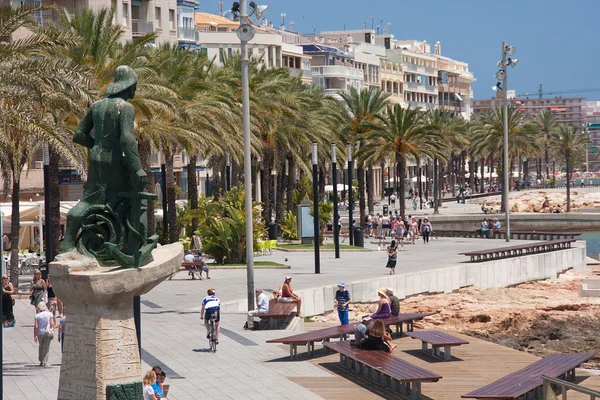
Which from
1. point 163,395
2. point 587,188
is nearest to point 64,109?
point 163,395

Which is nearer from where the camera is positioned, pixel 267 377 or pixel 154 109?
pixel 267 377

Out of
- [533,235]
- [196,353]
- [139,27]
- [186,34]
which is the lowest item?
[533,235]

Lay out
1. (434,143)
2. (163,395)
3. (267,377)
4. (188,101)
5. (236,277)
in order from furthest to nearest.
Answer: (434,143)
(188,101)
(236,277)
(267,377)
(163,395)

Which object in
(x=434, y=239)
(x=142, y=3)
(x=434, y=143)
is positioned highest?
(x=142, y=3)

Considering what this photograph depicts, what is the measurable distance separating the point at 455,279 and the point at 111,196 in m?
25.0

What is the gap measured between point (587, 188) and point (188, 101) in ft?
279

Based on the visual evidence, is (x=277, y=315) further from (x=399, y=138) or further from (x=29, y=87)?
(x=399, y=138)

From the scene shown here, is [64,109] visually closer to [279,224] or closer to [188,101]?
[188,101]

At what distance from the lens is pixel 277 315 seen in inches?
Result: 961

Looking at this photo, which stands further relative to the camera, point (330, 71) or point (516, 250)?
point (330, 71)

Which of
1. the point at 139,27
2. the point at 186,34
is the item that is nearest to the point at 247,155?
the point at 139,27

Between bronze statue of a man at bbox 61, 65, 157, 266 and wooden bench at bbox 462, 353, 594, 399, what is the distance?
590 cm

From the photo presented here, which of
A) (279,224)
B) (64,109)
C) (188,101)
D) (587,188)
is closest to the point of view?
(64,109)

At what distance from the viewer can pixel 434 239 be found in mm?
56469
